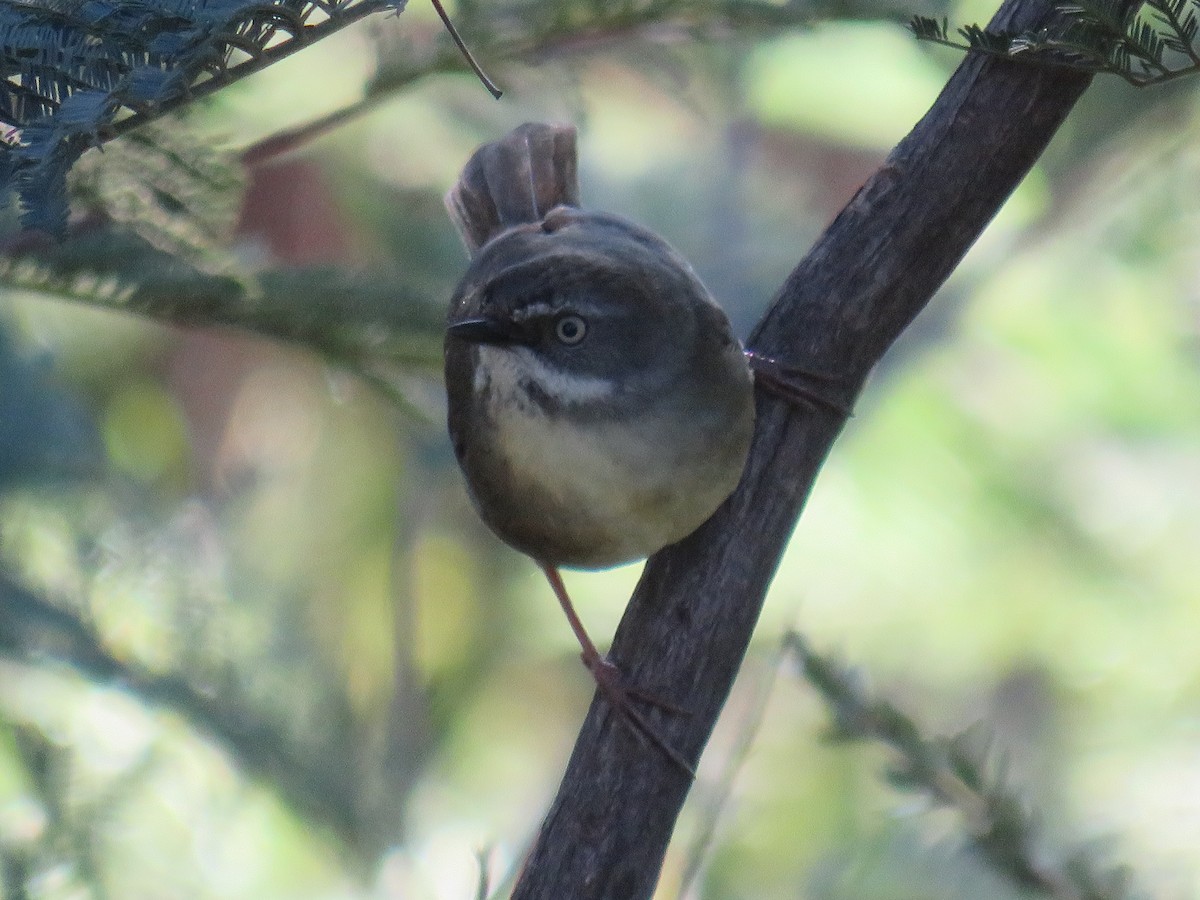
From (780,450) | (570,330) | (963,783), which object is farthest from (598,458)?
(963,783)

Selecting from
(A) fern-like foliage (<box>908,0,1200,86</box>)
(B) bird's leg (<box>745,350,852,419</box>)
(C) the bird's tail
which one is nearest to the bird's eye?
(B) bird's leg (<box>745,350,852,419</box>)

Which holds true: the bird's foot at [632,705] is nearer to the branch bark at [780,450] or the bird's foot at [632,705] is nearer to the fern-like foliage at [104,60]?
the branch bark at [780,450]

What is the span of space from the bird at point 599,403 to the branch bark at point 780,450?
0.16ft

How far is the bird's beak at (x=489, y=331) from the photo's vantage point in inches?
77.5

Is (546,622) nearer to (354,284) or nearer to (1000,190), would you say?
(354,284)

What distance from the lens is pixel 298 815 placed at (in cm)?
281

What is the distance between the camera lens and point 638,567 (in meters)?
4.18

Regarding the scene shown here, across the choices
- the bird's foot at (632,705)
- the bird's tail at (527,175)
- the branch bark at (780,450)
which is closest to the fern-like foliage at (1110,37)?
the branch bark at (780,450)

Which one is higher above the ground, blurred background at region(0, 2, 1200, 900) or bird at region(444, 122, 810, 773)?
bird at region(444, 122, 810, 773)

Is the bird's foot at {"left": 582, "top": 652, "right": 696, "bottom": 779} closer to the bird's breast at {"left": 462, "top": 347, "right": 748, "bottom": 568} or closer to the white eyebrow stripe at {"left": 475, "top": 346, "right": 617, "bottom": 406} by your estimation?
the bird's breast at {"left": 462, "top": 347, "right": 748, "bottom": 568}

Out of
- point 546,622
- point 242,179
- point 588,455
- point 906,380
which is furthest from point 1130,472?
point 242,179

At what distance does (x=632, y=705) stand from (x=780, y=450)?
1.80 feet

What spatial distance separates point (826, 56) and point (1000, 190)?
2184 mm

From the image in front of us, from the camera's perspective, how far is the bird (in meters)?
2.04
